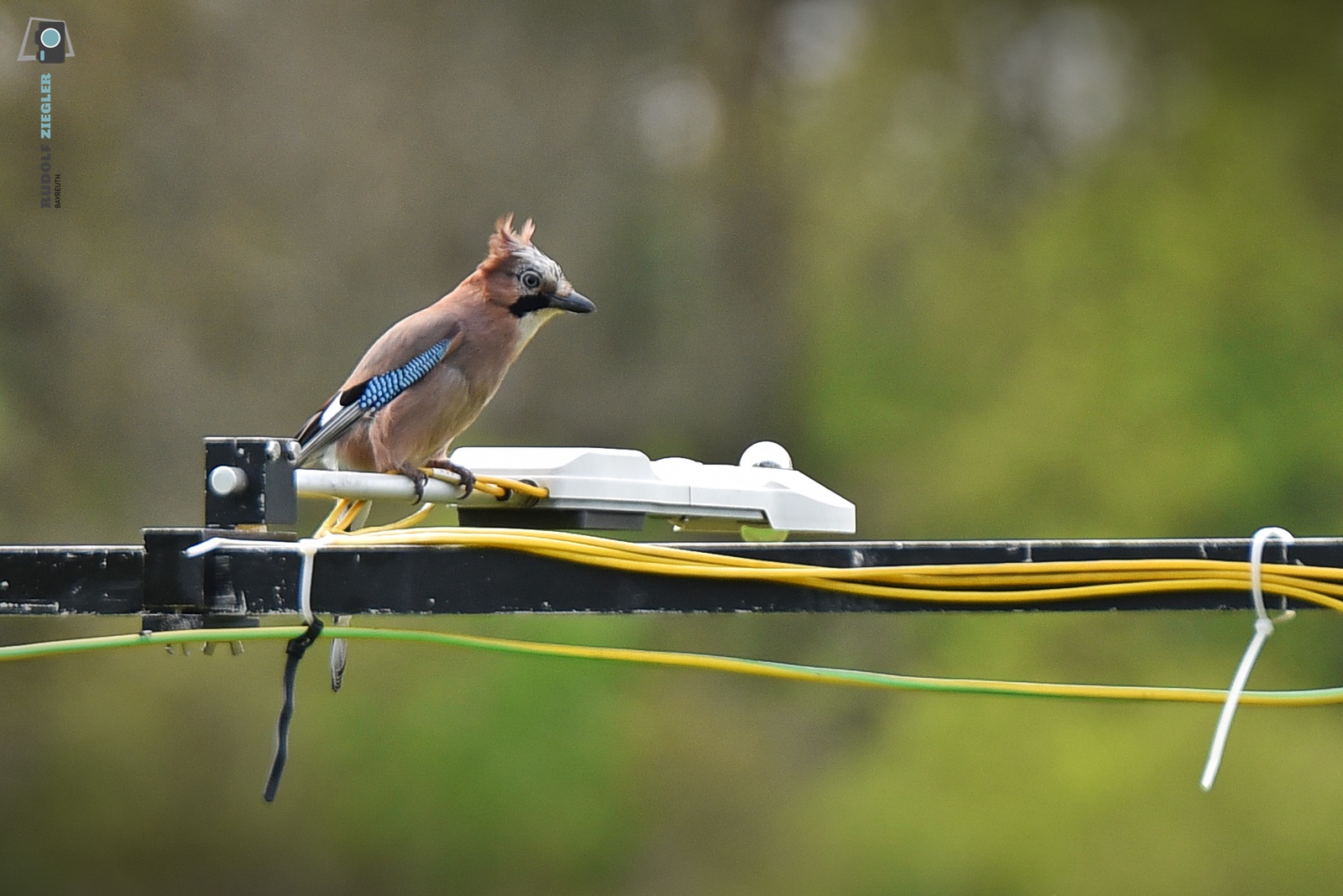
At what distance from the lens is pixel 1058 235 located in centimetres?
770

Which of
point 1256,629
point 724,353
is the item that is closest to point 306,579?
point 1256,629

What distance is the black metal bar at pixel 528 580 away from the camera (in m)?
1.19

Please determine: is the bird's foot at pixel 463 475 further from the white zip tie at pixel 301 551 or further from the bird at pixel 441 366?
the bird at pixel 441 366

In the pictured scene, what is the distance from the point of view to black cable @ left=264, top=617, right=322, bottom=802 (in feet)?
3.93

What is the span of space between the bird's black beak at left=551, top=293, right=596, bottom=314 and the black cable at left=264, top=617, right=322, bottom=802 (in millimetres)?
1101

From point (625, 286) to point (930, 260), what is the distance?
1.72 m

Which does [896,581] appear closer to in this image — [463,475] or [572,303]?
[463,475]

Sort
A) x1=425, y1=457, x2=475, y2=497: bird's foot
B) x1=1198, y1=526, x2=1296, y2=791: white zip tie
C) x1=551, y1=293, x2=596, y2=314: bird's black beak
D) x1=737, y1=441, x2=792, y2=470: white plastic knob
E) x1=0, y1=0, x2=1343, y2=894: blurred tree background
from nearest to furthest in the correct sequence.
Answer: x1=1198, y1=526, x2=1296, y2=791: white zip tie, x1=425, y1=457, x2=475, y2=497: bird's foot, x1=737, y1=441, x2=792, y2=470: white plastic knob, x1=551, y1=293, x2=596, y2=314: bird's black beak, x1=0, y1=0, x2=1343, y2=894: blurred tree background

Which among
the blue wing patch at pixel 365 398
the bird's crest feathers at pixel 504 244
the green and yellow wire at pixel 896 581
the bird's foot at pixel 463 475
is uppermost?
the bird's crest feathers at pixel 504 244

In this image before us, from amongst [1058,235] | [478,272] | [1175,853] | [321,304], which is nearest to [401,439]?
[478,272]

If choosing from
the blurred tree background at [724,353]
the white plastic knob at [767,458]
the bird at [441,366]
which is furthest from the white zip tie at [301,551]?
the blurred tree background at [724,353]

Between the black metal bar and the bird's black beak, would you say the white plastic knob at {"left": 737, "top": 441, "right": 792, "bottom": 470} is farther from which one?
the bird's black beak

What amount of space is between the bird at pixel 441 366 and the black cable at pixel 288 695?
106 cm

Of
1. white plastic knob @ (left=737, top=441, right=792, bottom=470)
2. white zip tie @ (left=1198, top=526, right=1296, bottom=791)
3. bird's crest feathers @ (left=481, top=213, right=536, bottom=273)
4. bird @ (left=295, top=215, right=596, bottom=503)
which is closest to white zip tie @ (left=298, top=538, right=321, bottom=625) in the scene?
white plastic knob @ (left=737, top=441, right=792, bottom=470)
